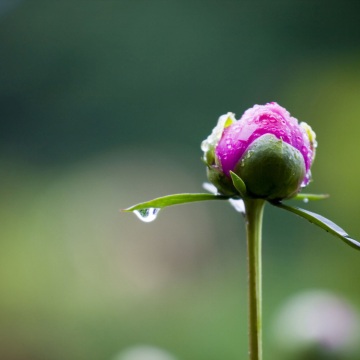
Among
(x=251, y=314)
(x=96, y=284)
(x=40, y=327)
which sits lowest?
(x=251, y=314)

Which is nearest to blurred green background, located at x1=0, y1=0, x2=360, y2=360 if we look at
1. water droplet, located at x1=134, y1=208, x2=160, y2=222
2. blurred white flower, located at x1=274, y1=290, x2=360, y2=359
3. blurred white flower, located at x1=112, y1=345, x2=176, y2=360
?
blurred white flower, located at x1=274, y1=290, x2=360, y2=359

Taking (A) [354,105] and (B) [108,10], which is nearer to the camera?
(A) [354,105]

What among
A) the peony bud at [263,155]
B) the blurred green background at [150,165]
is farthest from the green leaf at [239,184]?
Answer: the blurred green background at [150,165]

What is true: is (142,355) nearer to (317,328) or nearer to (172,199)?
(317,328)

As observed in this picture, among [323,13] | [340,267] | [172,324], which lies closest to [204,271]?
[172,324]

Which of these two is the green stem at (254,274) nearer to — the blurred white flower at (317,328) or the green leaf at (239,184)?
the green leaf at (239,184)

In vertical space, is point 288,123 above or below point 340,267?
below

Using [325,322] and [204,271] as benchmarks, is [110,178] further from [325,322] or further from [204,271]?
[325,322]
